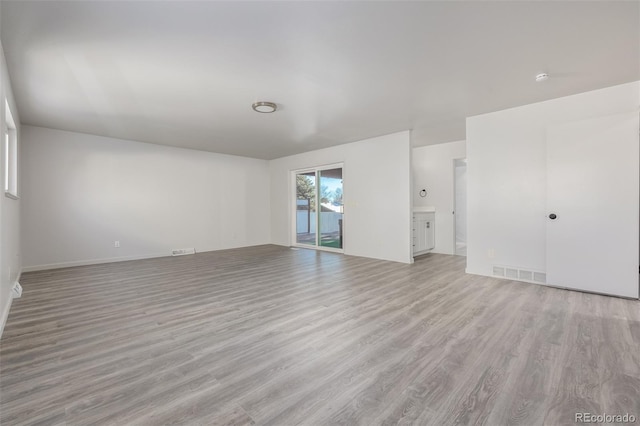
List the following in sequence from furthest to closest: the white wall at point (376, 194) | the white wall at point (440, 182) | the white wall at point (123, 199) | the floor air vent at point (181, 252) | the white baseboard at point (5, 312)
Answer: the floor air vent at point (181, 252) → the white wall at point (440, 182) → the white wall at point (376, 194) → the white wall at point (123, 199) → the white baseboard at point (5, 312)

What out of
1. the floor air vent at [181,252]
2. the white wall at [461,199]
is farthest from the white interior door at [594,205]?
the floor air vent at [181,252]

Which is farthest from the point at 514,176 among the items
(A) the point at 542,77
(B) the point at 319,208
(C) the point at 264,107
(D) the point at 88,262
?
(D) the point at 88,262

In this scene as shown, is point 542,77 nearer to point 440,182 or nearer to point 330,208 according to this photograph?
point 440,182

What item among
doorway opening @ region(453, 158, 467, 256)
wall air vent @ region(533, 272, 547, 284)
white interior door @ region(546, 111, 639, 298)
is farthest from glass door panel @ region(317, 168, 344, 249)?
white interior door @ region(546, 111, 639, 298)

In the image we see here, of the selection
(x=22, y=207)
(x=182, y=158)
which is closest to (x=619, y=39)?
(x=182, y=158)

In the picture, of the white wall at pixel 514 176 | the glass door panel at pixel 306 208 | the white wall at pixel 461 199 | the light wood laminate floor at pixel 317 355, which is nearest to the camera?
the light wood laminate floor at pixel 317 355

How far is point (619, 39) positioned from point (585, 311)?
97.8 inches

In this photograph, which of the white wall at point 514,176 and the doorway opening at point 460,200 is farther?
the doorway opening at point 460,200

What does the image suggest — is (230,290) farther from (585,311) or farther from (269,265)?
(585,311)

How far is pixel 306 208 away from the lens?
7.39 m

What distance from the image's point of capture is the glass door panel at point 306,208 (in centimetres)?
716

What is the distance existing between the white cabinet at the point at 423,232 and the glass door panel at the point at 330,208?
1723mm

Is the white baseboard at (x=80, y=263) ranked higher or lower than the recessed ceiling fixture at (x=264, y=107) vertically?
lower

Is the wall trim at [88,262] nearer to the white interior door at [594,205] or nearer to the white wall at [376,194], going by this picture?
the white wall at [376,194]
